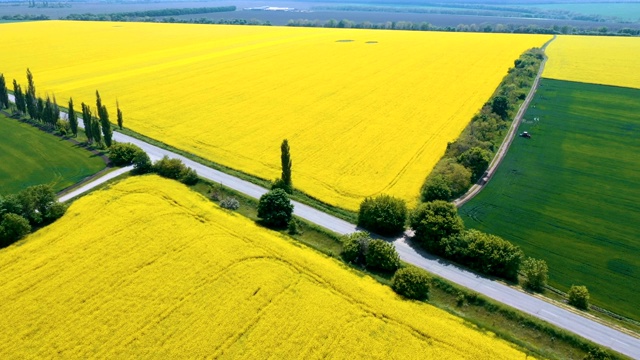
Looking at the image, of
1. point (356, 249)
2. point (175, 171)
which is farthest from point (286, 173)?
point (356, 249)

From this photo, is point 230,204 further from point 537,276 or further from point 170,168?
point 537,276

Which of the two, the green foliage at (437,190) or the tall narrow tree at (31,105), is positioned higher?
the tall narrow tree at (31,105)

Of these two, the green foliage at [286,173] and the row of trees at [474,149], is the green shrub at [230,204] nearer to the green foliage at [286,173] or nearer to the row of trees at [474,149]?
the green foliage at [286,173]

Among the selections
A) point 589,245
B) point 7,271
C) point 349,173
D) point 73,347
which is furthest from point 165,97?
point 589,245

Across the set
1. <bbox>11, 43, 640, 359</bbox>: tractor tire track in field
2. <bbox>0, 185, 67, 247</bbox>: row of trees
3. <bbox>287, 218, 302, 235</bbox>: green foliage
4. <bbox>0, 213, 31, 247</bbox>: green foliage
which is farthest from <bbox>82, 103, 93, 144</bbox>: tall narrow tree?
<bbox>287, 218, 302, 235</bbox>: green foliage

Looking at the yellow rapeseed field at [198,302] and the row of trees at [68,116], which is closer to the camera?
the yellow rapeseed field at [198,302]

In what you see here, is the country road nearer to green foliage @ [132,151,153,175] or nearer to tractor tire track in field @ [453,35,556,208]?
green foliage @ [132,151,153,175]

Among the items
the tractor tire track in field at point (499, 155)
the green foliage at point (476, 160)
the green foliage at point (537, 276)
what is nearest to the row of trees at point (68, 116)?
the green foliage at point (476, 160)
